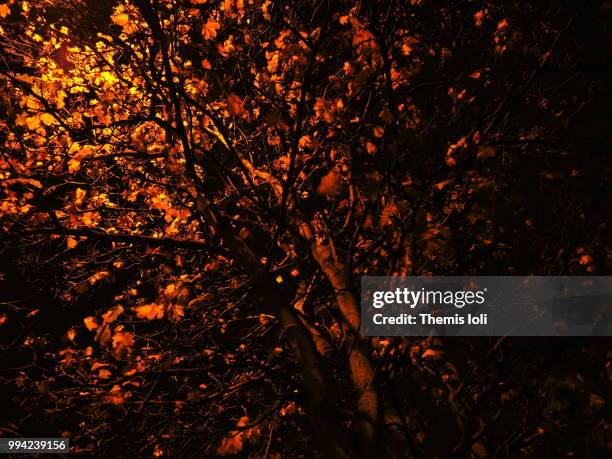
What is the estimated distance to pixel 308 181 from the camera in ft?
21.7

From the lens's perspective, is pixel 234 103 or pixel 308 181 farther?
pixel 308 181

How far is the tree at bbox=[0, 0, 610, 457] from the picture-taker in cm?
387

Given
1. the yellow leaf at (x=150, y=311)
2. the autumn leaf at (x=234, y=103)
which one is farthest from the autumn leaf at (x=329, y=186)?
the yellow leaf at (x=150, y=311)

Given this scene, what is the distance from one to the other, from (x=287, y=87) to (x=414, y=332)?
172 inches

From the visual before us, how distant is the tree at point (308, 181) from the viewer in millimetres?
3871

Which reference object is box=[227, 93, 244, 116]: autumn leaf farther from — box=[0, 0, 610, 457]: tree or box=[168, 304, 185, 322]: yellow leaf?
box=[168, 304, 185, 322]: yellow leaf

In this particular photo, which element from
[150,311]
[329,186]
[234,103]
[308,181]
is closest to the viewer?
[329,186]

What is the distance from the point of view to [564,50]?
20.3 ft

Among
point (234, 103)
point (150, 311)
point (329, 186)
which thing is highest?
point (234, 103)

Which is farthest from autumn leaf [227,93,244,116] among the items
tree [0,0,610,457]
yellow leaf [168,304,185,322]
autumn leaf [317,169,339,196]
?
yellow leaf [168,304,185,322]

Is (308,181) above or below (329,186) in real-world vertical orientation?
above

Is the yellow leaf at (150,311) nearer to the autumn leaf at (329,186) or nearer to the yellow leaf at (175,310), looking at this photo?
the yellow leaf at (175,310)

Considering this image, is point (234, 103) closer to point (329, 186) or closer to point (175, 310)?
point (329, 186)

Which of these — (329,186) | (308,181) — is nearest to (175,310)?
(329,186)
